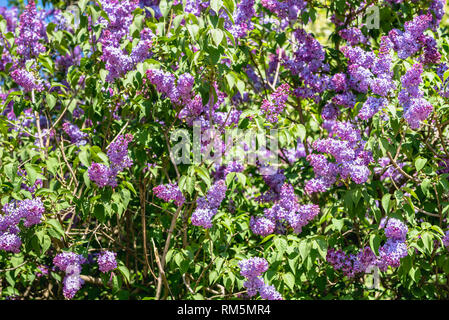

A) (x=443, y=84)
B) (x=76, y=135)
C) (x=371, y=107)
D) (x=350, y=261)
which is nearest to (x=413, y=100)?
(x=371, y=107)

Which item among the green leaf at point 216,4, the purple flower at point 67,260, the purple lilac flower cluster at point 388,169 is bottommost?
the purple flower at point 67,260

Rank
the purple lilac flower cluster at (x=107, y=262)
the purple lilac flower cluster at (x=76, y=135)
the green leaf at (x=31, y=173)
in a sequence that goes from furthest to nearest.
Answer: the purple lilac flower cluster at (x=76, y=135) < the purple lilac flower cluster at (x=107, y=262) < the green leaf at (x=31, y=173)

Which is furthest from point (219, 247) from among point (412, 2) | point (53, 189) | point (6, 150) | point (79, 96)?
point (412, 2)

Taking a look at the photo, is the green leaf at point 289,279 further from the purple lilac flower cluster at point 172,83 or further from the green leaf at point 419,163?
the purple lilac flower cluster at point 172,83

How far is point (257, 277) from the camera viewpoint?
2900mm

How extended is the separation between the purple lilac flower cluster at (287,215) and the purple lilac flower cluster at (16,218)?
47.1 inches

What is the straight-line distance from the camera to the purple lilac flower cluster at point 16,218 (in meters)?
2.95

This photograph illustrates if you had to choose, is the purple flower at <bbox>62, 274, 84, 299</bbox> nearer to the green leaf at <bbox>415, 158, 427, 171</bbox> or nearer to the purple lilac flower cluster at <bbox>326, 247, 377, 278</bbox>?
the purple lilac flower cluster at <bbox>326, 247, 377, 278</bbox>

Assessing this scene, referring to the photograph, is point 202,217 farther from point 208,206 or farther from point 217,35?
point 217,35

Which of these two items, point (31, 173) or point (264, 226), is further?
point (264, 226)

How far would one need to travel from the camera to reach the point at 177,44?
3.10 m

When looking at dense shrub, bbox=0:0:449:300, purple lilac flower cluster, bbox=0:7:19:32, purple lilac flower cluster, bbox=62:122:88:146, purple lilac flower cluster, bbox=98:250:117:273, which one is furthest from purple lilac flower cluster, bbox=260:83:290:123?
purple lilac flower cluster, bbox=0:7:19:32

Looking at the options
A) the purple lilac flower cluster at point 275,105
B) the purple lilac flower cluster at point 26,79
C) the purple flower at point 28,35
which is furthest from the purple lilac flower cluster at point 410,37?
the purple flower at point 28,35

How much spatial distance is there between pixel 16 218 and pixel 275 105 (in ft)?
5.04
